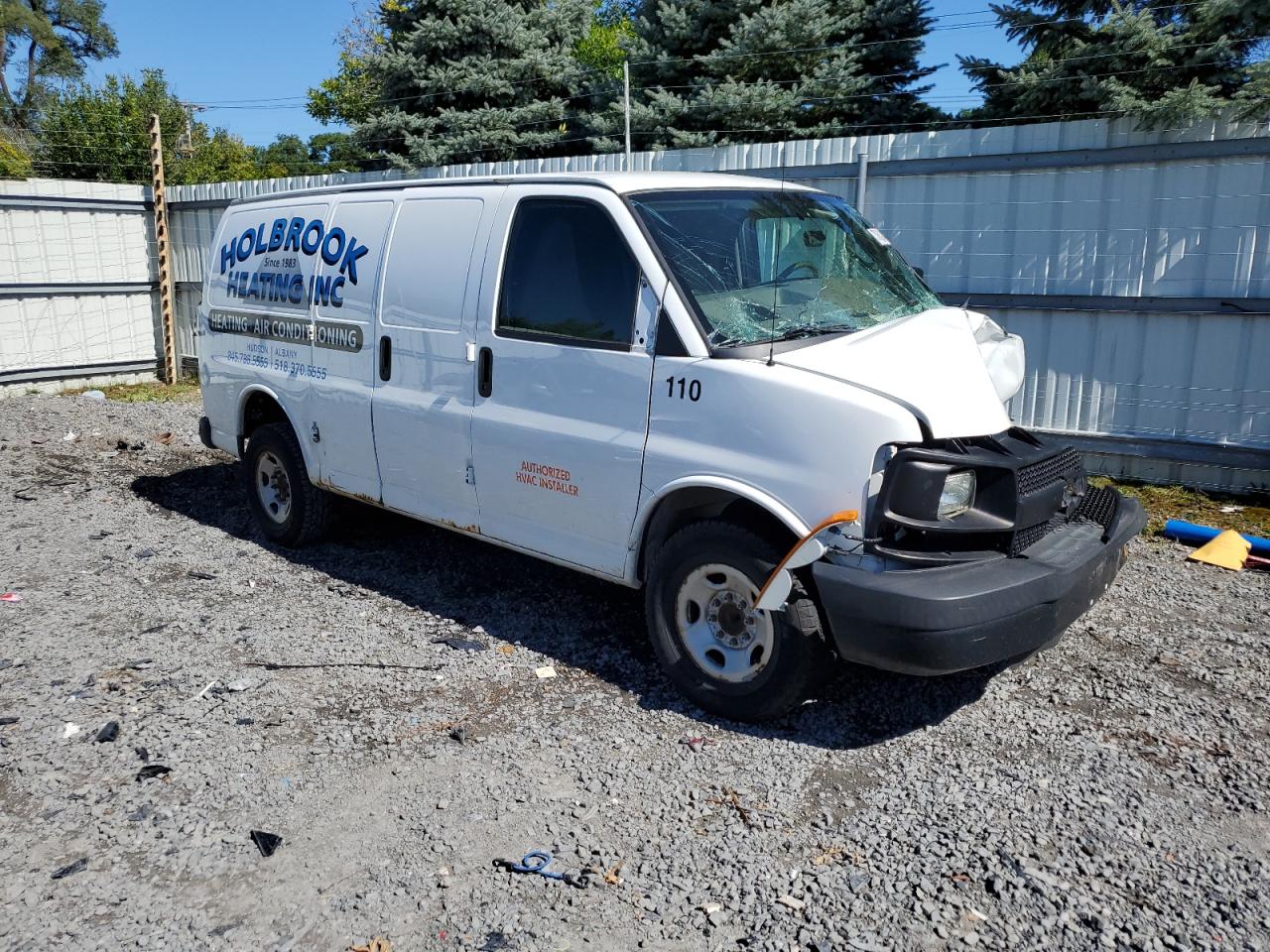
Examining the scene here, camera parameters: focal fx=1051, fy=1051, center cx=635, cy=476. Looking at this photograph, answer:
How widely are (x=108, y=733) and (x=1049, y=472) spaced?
4.02m

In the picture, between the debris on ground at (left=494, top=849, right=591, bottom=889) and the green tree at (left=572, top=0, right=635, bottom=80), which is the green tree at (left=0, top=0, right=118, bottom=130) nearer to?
the green tree at (left=572, top=0, right=635, bottom=80)

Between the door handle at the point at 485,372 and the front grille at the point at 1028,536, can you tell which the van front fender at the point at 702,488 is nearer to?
the front grille at the point at 1028,536

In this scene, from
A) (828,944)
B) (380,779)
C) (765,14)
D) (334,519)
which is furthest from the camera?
(765,14)

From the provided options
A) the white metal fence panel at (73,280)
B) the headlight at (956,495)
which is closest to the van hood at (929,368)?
the headlight at (956,495)

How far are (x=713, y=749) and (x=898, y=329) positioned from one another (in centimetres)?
194

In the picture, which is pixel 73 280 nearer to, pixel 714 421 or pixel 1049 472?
pixel 714 421

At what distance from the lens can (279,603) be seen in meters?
5.95

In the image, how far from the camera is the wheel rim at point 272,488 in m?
6.97

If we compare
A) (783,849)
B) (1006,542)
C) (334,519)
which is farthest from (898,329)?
(334,519)

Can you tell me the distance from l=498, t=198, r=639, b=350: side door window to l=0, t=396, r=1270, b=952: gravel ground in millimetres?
1595

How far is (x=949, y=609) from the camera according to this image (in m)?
3.72

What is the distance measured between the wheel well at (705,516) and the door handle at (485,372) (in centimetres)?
115

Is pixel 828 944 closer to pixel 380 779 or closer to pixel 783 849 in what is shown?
pixel 783 849

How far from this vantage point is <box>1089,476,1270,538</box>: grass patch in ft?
23.4
